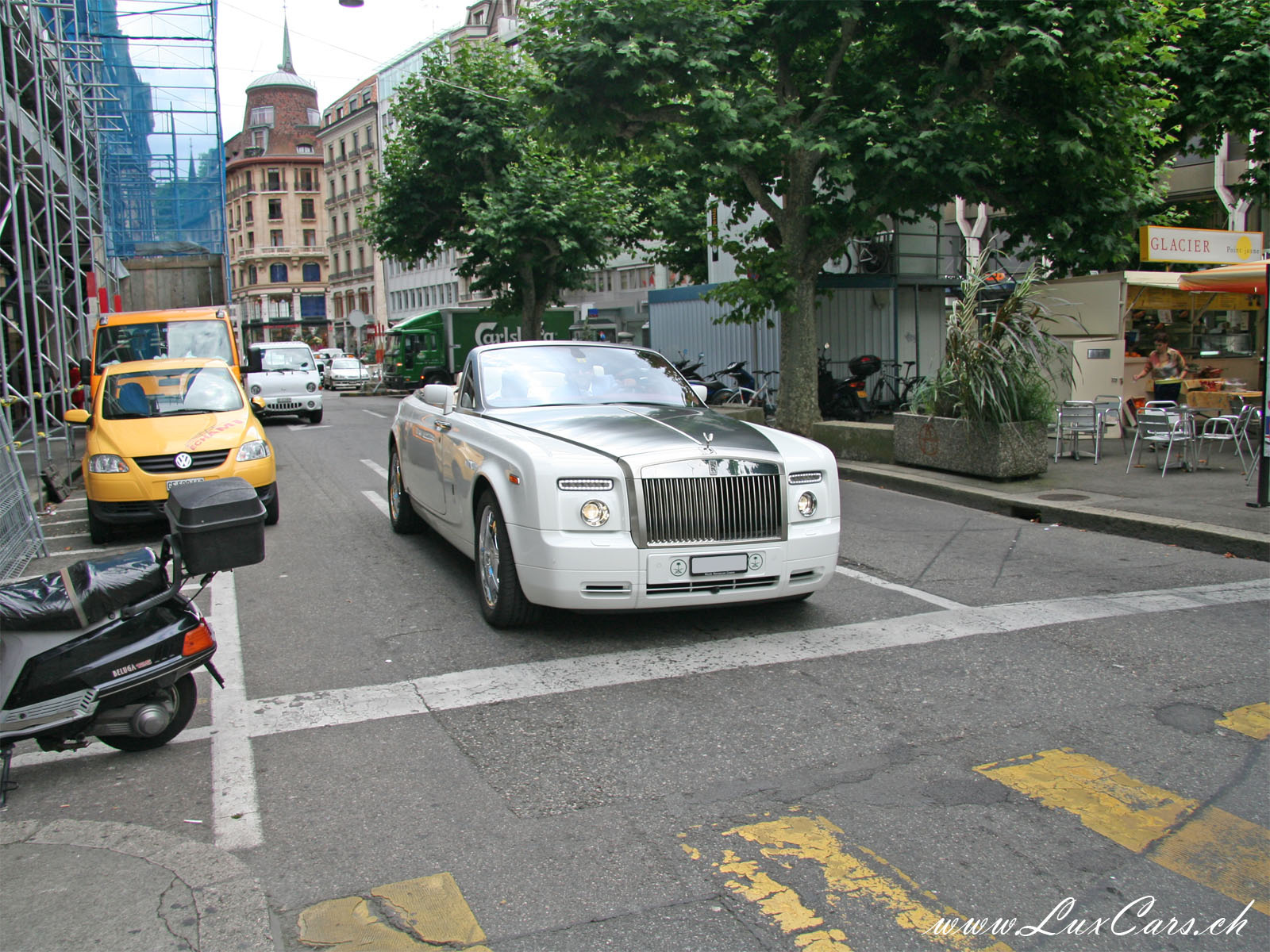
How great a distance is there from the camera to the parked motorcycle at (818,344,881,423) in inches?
790

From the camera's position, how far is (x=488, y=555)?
20.7 ft

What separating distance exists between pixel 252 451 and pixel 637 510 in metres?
5.65

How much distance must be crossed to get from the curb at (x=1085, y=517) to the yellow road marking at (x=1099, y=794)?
5.23 metres

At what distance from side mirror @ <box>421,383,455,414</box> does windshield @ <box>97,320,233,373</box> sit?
9.01 m

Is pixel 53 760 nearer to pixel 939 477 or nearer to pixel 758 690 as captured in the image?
pixel 758 690

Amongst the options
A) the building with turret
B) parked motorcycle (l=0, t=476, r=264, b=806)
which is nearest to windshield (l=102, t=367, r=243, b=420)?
parked motorcycle (l=0, t=476, r=264, b=806)

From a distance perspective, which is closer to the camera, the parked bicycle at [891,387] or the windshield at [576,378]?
the windshield at [576,378]

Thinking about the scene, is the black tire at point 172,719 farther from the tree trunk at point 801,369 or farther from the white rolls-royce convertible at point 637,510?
the tree trunk at point 801,369

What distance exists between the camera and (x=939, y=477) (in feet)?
40.4

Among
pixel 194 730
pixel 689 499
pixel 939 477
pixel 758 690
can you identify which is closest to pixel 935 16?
pixel 939 477

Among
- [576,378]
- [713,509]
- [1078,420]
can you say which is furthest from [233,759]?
[1078,420]

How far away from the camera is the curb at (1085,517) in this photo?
864 cm

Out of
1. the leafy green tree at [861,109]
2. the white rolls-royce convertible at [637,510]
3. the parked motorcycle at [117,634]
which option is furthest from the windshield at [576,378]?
the leafy green tree at [861,109]

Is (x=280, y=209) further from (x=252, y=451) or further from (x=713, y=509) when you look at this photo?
(x=713, y=509)
